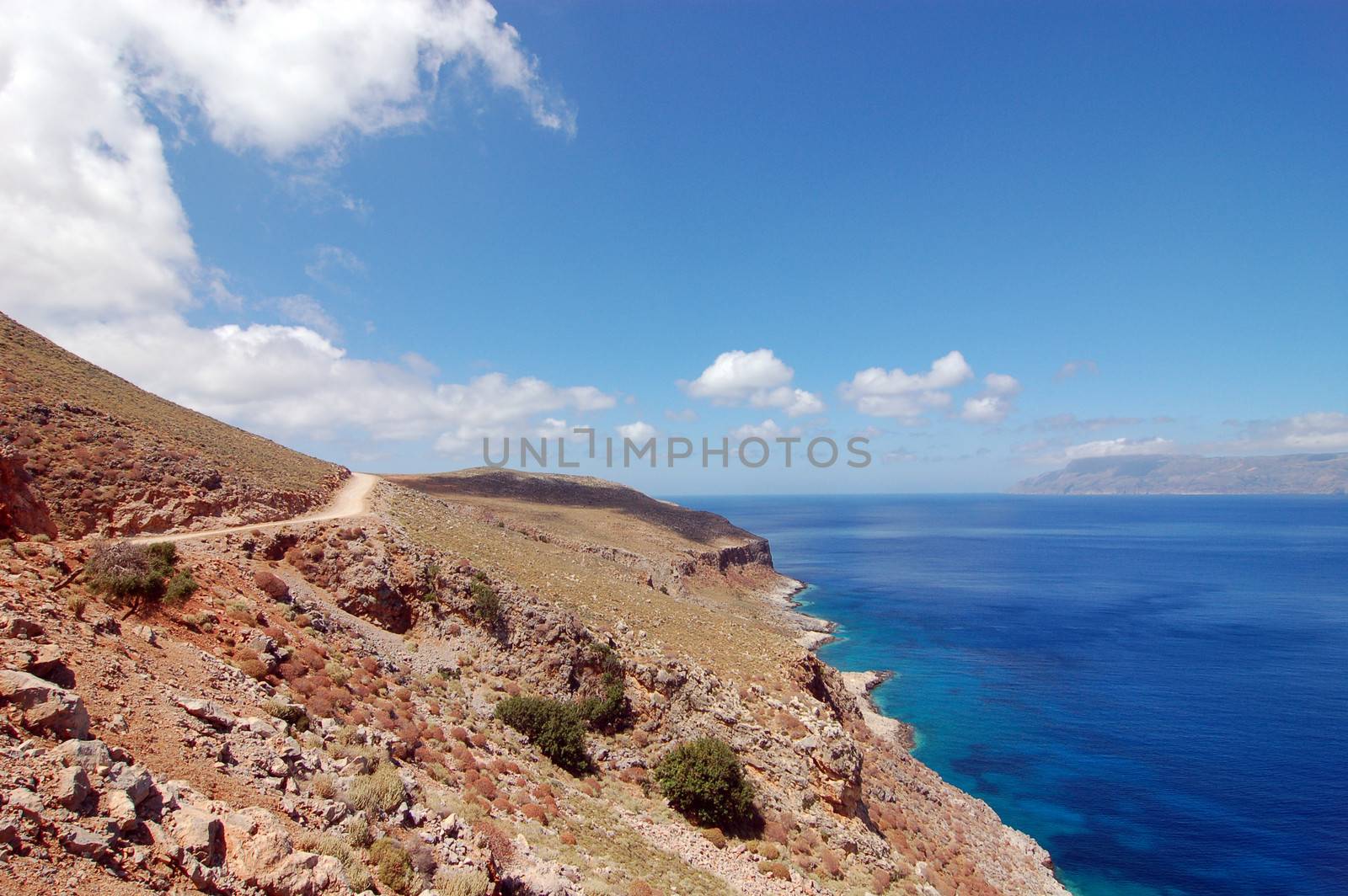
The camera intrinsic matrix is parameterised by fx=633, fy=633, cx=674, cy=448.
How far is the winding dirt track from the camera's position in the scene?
22.1 m

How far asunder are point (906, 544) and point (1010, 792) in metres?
141

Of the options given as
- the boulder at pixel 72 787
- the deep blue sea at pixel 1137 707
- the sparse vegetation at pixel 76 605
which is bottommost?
the deep blue sea at pixel 1137 707

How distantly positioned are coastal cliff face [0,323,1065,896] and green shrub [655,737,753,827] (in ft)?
2.57

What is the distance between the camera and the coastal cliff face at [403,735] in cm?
789

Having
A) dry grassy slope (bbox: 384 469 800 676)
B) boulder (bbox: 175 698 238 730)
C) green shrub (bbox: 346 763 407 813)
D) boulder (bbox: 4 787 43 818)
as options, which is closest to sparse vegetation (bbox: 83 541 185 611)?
boulder (bbox: 175 698 238 730)

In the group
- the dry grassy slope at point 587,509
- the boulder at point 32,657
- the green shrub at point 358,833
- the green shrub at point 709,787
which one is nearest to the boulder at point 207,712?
the boulder at point 32,657

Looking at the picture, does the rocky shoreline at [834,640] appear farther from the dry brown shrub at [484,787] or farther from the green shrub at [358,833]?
the green shrub at [358,833]

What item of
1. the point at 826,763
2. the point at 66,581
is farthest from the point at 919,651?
the point at 66,581

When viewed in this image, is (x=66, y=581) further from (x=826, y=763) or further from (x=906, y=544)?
(x=906, y=544)

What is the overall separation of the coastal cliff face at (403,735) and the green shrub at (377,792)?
55mm

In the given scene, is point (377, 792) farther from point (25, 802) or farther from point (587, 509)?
point (587, 509)

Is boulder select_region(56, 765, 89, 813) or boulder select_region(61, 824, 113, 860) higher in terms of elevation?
boulder select_region(56, 765, 89, 813)

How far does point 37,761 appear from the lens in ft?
24.1

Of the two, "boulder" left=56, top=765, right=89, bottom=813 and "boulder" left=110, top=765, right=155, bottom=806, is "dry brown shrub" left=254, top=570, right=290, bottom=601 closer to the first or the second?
"boulder" left=110, top=765, right=155, bottom=806
